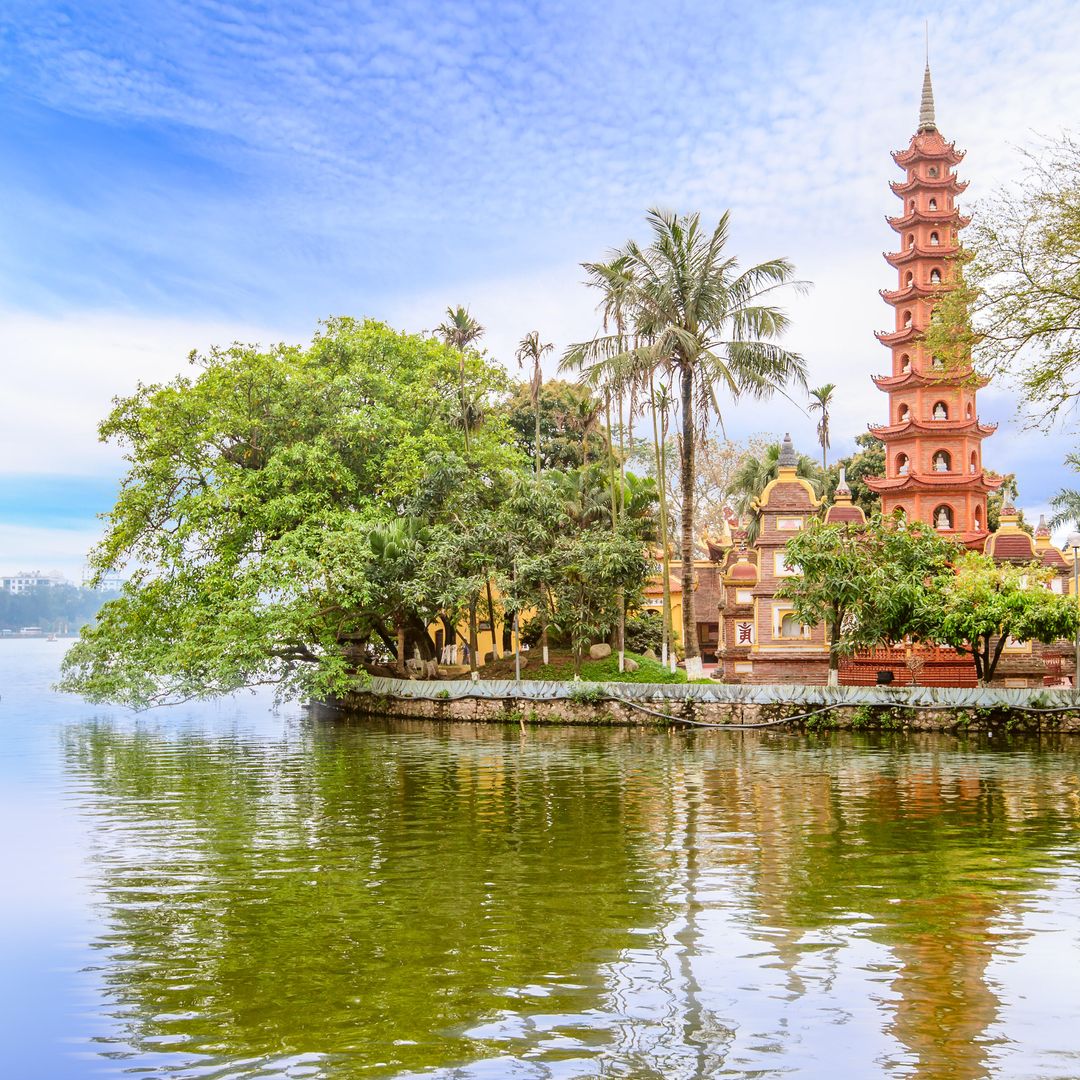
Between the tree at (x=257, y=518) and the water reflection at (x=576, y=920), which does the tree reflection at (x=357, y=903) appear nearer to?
the water reflection at (x=576, y=920)

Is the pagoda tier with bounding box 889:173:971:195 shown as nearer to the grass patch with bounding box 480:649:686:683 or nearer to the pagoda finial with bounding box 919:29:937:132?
the pagoda finial with bounding box 919:29:937:132

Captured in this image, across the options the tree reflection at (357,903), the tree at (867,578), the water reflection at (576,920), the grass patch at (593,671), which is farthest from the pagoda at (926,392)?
the tree reflection at (357,903)

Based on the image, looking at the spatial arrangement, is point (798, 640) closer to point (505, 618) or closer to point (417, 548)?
point (505, 618)

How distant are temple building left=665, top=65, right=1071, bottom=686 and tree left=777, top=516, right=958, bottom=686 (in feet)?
11.0

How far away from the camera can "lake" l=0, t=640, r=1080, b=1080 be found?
6965 millimetres

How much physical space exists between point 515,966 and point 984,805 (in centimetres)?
1085

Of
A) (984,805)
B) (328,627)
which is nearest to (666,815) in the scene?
(984,805)

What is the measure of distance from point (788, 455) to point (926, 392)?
19.5 feet

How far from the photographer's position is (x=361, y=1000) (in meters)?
7.84

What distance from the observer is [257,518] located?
1346 inches

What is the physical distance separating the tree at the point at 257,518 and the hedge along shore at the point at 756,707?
3.73 meters

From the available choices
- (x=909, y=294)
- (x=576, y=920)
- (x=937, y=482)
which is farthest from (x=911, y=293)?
(x=576, y=920)

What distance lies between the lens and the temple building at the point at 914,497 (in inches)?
1437

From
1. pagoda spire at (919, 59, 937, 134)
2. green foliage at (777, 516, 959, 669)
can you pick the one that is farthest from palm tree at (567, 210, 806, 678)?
pagoda spire at (919, 59, 937, 134)
